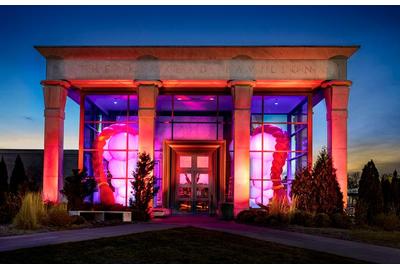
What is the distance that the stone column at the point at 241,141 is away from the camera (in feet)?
83.9

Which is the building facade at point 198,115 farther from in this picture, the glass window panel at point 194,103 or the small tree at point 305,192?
the small tree at point 305,192

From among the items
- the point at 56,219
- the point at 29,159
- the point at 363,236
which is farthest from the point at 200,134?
the point at 363,236

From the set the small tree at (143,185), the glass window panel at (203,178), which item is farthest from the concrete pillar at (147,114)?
the glass window panel at (203,178)

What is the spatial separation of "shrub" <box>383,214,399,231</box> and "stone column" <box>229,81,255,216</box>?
8218 mm

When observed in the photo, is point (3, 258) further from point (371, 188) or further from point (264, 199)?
point (264, 199)

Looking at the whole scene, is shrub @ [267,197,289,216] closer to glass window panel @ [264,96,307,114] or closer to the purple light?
glass window panel @ [264,96,307,114]

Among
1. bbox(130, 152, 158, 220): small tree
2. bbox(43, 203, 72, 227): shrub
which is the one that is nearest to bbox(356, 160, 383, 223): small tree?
bbox(130, 152, 158, 220): small tree

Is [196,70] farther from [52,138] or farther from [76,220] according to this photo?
[76,220]

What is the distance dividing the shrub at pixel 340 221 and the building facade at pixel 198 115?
21.9ft

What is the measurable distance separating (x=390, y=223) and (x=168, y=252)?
10903mm

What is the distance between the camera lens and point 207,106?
29.1 m

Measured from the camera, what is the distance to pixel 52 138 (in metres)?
26.1

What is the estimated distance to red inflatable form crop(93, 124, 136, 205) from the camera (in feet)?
91.4
